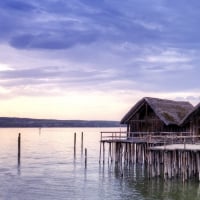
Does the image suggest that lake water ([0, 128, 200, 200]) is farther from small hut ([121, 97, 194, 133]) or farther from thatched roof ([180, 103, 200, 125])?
thatched roof ([180, 103, 200, 125])

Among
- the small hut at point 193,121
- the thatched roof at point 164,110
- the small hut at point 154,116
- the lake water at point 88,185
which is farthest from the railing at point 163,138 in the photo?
the lake water at point 88,185

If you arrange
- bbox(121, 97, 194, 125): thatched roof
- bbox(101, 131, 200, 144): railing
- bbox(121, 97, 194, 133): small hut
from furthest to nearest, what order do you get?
bbox(121, 97, 194, 133): small hut
bbox(121, 97, 194, 125): thatched roof
bbox(101, 131, 200, 144): railing

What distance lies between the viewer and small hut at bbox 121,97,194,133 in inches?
1634

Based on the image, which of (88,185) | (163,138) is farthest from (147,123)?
(88,185)

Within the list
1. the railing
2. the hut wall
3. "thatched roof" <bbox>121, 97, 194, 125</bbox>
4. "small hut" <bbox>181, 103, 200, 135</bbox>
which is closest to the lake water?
the railing

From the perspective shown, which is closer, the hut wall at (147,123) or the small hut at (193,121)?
the small hut at (193,121)

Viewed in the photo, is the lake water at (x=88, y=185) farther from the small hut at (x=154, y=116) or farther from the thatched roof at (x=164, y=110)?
the thatched roof at (x=164, y=110)

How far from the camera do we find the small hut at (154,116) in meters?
41.5

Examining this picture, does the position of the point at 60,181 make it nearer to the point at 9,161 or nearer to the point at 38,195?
the point at 38,195

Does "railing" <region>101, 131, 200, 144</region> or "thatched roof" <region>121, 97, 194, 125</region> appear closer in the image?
"railing" <region>101, 131, 200, 144</region>

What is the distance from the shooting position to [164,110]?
4225 centimetres

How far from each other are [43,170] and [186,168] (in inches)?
616

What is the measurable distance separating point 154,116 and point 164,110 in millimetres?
1055

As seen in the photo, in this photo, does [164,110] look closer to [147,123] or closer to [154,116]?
[154,116]
